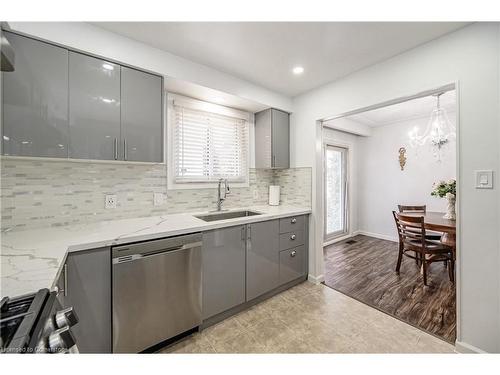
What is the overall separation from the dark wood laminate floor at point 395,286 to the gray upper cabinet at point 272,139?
5.55 feet

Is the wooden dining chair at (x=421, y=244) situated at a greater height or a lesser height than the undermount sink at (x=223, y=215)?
lesser

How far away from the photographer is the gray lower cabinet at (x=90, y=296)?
121 centimetres

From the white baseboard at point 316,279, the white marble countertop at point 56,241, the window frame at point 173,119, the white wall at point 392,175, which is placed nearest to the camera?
the white marble countertop at point 56,241

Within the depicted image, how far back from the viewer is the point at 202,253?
1.74m

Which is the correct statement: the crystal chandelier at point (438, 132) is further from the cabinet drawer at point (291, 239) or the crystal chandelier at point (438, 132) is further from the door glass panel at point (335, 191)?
the cabinet drawer at point (291, 239)

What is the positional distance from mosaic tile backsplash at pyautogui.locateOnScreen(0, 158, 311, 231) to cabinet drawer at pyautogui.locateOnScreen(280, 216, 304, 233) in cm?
84

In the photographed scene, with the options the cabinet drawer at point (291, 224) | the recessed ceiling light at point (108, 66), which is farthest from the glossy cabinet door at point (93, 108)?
the cabinet drawer at point (291, 224)

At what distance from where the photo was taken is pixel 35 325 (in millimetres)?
586

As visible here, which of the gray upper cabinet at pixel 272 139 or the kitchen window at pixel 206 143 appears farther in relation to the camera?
the gray upper cabinet at pixel 272 139

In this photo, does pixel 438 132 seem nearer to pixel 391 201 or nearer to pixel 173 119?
pixel 391 201

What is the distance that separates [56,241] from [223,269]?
119 centimetres

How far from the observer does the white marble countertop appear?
0.82 m

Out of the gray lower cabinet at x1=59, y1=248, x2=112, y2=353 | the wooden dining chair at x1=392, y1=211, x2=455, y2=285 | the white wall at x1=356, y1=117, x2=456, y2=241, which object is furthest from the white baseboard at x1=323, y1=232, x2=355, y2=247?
the gray lower cabinet at x1=59, y1=248, x2=112, y2=353

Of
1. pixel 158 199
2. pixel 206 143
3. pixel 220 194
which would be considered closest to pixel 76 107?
pixel 158 199
